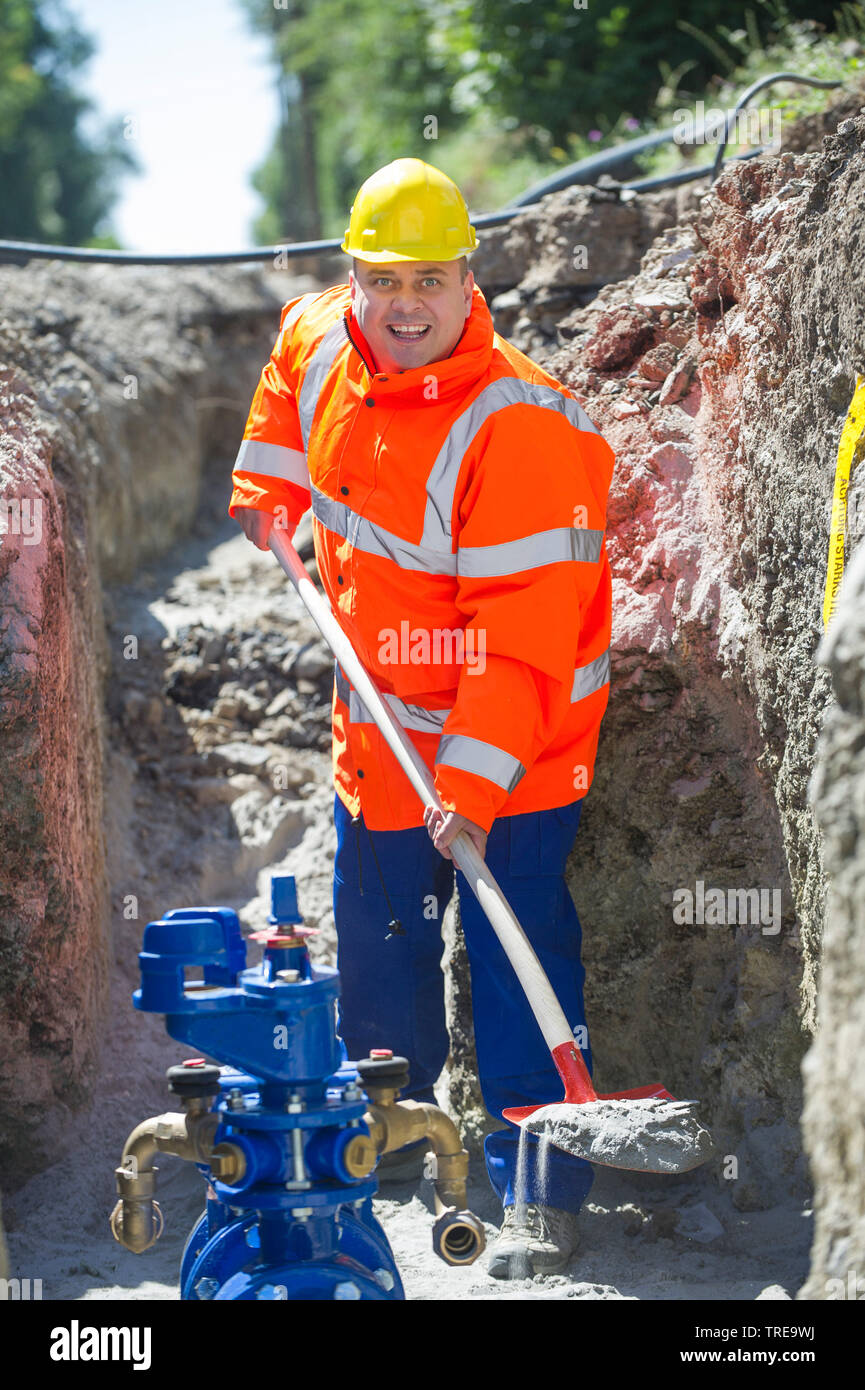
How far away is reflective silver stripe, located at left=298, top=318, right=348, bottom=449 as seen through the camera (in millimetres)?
3109

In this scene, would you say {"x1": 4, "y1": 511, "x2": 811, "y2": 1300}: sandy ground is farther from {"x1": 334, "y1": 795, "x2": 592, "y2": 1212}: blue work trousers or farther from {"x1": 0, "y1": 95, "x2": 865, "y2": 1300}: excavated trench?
{"x1": 334, "y1": 795, "x2": 592, "y2": 1212}: blue work trousers

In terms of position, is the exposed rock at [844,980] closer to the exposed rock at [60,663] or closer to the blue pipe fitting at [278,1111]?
the blue pipe fitting at [278,1111]

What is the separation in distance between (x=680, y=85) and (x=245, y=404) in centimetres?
475

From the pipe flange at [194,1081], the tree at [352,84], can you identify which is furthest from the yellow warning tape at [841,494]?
the tree at [352,84]

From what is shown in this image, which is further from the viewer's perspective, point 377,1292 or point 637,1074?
point 637,1074

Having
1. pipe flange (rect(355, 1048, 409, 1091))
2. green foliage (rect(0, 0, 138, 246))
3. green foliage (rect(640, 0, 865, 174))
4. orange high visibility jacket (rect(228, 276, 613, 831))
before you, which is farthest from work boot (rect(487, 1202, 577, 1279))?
green foliage (rect(0, 0, 138, 246))

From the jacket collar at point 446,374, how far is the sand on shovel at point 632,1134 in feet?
5.00

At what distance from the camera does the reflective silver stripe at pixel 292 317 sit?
3.33 meters

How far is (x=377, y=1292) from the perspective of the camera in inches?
82.9

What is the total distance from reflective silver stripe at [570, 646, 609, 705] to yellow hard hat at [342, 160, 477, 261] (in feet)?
3.11
